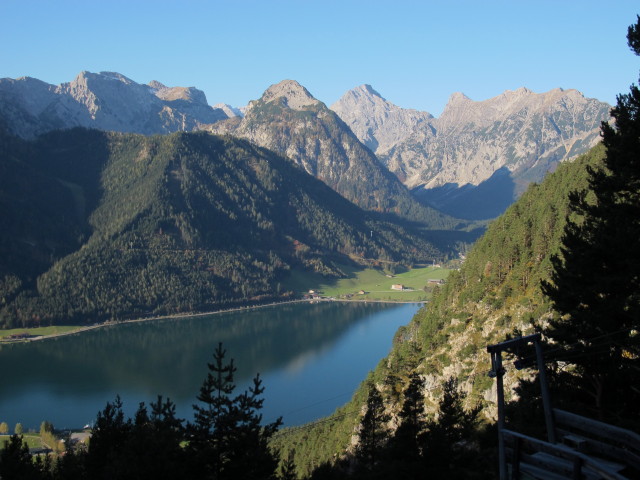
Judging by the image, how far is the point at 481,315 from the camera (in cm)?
5828

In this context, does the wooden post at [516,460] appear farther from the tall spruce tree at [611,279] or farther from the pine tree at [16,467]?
the pine tree at [16,467]

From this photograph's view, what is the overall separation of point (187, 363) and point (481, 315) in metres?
84.1

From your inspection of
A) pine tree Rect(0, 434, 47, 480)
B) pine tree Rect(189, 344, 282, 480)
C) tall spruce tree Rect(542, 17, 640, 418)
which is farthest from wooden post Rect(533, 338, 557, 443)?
pine tree Rect(0, 434, 47, 480)

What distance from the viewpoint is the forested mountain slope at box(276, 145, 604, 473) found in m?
47.6

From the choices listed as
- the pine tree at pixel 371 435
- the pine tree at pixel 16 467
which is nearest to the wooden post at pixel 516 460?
the pine tree at pixel 371 435

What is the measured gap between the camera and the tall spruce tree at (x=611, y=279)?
752 inches

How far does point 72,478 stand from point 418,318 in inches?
2587

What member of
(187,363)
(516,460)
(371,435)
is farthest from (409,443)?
(187,363)

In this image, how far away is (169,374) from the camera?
118 m

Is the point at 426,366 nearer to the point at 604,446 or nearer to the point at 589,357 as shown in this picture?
the point at 589,357

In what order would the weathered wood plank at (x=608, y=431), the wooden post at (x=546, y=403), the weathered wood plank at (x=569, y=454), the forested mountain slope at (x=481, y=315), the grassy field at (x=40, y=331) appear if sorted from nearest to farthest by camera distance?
the weathered wood plank at (x=569, y=454) < the weathered wood plank at (x=608, y=431) < the wooden post at (x=546, y=403) < the forested mountain slope at (x=481, y=315) < the grassy field at (x=40, y=331)

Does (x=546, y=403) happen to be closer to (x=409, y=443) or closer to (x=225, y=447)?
(x=225, y=447)

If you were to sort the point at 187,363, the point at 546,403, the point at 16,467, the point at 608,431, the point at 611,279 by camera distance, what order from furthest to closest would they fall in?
the point at 187,363 → the point at 16,467 → the point at 611,279 → the point at 546,403 → the point at 608,431

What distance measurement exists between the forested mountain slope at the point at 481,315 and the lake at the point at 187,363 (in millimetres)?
27539
